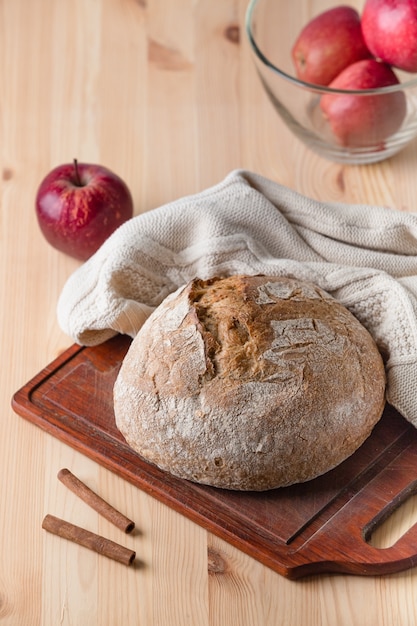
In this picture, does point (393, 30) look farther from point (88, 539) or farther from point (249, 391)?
point (88, 539)

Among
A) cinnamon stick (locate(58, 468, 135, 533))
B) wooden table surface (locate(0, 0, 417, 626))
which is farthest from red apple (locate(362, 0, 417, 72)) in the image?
cinnamon stick (locate(58, 468, 135, 533))

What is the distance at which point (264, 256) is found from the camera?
1.81 m

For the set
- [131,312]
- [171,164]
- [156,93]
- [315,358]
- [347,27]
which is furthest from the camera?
[156,93]

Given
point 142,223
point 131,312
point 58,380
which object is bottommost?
point 58,380

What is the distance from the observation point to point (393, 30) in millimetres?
1962

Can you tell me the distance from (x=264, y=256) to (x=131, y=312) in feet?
0.91

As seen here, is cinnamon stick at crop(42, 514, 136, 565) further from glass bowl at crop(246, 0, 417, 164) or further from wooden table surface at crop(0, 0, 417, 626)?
glass bowl at crop(246, 0, 417, 164)

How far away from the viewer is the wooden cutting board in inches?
57.7

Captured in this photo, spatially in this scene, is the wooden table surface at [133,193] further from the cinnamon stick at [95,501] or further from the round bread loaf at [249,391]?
the round bread loaf at [249,391]

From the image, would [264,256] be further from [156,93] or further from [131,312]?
[156,93]

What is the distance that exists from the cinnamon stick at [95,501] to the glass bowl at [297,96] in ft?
2.95

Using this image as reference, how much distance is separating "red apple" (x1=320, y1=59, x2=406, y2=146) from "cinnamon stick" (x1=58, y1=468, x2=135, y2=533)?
948 mm

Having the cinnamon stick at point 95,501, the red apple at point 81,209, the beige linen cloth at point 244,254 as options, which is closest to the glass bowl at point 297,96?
the beige linen cloth at point 244,254

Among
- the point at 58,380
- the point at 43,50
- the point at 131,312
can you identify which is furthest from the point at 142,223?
the point at 43,50
